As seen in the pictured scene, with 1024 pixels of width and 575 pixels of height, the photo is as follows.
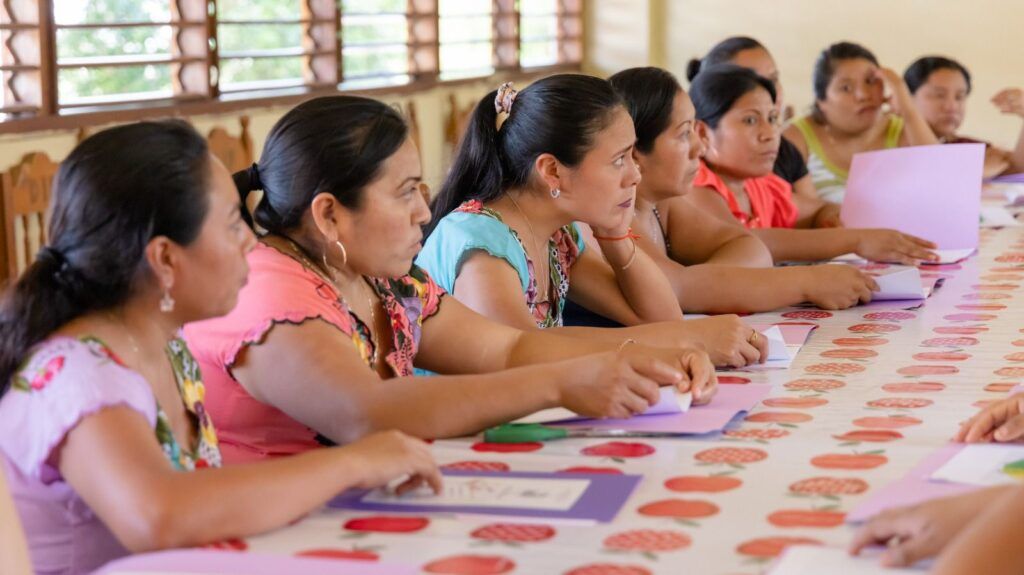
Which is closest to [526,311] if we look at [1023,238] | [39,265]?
[39,265]

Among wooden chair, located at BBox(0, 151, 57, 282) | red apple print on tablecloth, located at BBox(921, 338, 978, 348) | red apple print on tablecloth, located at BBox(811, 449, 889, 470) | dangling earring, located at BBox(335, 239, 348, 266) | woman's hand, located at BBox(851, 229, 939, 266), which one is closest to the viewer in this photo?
red apple print on tablecloth, located at BBox(811, 449, 889, 470)

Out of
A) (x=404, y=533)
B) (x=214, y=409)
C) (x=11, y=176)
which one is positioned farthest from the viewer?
(x=11, y=176)

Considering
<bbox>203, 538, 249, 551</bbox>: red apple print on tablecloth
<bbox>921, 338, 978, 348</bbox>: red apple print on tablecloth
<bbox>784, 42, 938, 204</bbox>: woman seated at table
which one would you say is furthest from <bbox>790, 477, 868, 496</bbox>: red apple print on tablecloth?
<bbox>784, 42, 938, 204</bbox>: woman seated at table

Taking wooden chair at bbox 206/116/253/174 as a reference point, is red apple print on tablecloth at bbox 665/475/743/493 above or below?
below

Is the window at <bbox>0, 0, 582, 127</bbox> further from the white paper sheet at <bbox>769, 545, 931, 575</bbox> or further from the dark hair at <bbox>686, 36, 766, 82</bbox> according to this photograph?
the white paper sheet at <bbox>769, 545, 931, 575</bbox>

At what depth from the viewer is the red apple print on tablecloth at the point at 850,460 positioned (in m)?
1.46

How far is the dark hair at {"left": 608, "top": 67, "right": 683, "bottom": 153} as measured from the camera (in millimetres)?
2721

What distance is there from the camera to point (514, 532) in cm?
127

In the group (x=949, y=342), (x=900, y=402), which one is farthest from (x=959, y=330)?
(x=900, y=402)

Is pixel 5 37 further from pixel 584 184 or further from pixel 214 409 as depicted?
pixel 214 409

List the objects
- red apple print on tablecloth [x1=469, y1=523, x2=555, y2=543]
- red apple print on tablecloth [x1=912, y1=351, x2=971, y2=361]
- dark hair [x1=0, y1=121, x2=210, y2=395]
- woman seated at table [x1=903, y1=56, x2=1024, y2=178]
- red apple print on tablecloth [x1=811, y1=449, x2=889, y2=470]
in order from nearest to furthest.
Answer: red apple print on tablecloth [x1=469, y1=523, x2=555, y2=543] < dark hair [x1=0, y1=121, x2=210, y2=395] < red apple print on tablecloth [x1=811, y1=449, x2=889, y2=470] < red apple print on tablecloth [x1=912, y1=351, x2=971, y2=361] < woman seated at table [x1=903, y1=56, x2=1024, y2=178]

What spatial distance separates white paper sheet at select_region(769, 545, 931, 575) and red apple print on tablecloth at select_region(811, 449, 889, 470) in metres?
0.29

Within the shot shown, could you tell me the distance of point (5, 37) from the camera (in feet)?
12.1

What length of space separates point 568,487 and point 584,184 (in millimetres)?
1022
